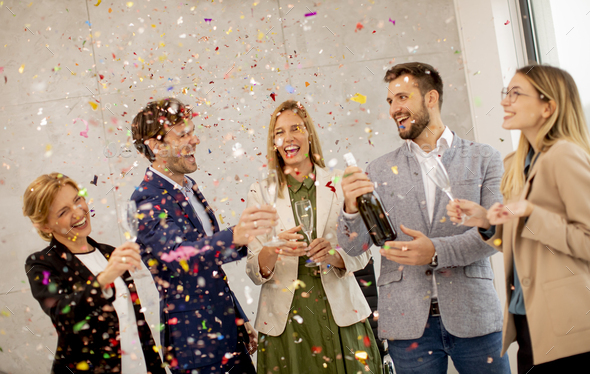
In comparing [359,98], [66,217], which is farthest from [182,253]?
[359,98]

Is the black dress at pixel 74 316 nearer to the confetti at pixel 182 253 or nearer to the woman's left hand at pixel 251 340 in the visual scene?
the confetti at pixel 182 253

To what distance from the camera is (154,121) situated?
81.1 inches

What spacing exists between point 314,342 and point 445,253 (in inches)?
27.0

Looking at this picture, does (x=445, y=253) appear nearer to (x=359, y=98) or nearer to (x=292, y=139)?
(x=292, y=139)

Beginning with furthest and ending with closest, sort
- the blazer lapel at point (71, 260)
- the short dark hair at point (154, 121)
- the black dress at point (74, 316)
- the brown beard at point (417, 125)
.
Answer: the short dark hair at point (154, 121) < the brown beard at point (417, 125) < the blazer lapel at point (71, 260) < the black dress at point (74, 316)

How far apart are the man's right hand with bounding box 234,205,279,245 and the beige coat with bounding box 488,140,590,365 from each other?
0.81 metres

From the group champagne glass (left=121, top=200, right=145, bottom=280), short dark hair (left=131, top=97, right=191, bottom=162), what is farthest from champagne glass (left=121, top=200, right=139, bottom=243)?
short dark hair (left=131, top=97, right=191, bottom=162)

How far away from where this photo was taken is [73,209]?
1.90 m

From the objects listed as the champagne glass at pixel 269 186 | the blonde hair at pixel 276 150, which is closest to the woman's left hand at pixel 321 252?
the champagne glass at pixel 269 186

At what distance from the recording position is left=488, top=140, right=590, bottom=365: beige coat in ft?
4.26

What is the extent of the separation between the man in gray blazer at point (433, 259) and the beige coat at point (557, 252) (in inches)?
11.0

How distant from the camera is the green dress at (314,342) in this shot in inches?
74.4

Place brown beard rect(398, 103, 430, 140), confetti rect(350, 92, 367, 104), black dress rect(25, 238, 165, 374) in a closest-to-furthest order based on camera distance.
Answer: black dress rect(25, 238, 165, 374), brown beard rect(398, 103, 430, 140), confetti rect(350, 92, 367, 104)

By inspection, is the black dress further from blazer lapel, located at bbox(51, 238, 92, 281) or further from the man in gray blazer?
the man in gray blazer
